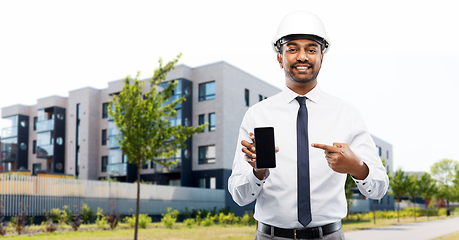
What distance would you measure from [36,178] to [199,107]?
62.4 ft

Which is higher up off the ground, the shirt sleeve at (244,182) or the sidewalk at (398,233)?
the shirt sleeve at (244,182)

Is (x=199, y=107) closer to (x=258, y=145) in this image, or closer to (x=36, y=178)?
(x=36, y=178)

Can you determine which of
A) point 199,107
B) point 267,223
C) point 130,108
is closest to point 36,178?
point 130,108

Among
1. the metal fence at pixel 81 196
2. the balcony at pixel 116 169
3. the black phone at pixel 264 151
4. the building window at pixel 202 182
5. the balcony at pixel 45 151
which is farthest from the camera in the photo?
the balcony at pixel 45 151

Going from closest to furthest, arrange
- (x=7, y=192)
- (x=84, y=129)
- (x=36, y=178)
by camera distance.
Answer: (x=7, y=192) → (x=36, y=178) → (x=84, y=129)

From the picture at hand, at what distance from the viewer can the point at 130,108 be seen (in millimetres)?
16109

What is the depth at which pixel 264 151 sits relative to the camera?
2340 mm

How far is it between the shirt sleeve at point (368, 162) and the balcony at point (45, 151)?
171 feet

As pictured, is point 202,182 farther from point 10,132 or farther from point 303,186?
point 303,186

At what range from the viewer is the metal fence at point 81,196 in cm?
2264

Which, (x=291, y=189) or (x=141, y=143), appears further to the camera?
(x=141, y=143)

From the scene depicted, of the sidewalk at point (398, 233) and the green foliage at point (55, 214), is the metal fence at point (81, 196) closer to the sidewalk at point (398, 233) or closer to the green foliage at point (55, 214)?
the green foliage at point (55, 214)

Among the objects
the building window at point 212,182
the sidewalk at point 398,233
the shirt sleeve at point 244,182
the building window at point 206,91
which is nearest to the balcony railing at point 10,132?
the building window at point 206,91

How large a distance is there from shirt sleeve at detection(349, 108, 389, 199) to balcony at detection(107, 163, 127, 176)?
140ft
